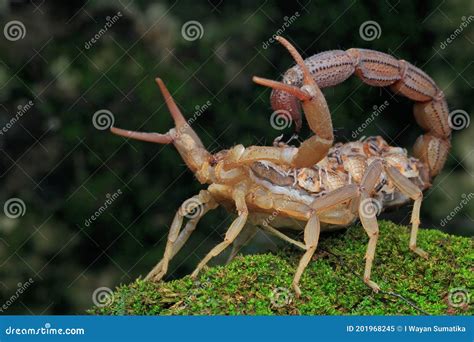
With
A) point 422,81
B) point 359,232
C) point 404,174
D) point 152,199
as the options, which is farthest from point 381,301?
point 152,199

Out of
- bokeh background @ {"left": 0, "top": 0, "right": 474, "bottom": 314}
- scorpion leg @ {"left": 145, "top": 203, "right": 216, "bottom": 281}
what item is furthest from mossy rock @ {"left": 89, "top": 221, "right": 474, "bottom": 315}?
bokeh background @ {"left": 0, "top": 0, "right": 474, "bottom": 314}

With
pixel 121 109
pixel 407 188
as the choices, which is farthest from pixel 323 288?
pixel 121 109

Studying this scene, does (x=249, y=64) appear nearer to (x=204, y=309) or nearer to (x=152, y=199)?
(x=152, y=199)

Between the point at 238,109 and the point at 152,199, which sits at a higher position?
the point at 238,109

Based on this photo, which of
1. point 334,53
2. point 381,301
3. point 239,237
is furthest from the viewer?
point 239,237

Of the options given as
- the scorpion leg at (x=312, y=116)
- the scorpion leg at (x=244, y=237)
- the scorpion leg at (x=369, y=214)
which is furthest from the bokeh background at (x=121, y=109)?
the scorpion leg at (x=312, y=116)

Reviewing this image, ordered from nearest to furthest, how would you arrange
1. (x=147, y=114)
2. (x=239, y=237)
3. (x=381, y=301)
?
1. (x=381, y=301)
2. (x=239, y=237)
3. (x=147, y=114)

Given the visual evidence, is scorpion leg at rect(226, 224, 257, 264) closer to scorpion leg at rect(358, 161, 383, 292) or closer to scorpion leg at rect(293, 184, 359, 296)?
scorpion leg at rect(293, 184, 359, 296)
